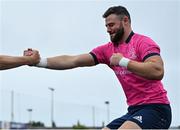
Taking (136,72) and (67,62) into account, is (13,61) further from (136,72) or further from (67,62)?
(136,72)

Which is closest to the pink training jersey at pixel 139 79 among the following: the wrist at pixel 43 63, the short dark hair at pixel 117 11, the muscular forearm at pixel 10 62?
the short dark hair at pixel 117 11

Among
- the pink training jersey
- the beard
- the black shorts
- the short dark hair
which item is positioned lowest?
the black shorts

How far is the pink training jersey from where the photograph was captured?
7129mm

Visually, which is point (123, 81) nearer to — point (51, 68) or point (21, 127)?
point (51, 68)

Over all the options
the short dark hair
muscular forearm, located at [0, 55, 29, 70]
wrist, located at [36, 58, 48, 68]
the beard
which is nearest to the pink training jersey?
the beard

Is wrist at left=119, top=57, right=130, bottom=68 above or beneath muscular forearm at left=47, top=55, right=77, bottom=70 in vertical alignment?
beneath

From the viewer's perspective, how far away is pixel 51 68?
27.6 ft

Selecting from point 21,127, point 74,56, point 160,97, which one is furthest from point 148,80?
point 21,127

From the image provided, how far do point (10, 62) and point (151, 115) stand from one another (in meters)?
2.24

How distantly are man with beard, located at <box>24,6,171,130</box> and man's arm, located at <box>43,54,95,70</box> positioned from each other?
0.52m

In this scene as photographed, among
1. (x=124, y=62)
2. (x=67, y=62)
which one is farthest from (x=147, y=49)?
(x=67, y=62)

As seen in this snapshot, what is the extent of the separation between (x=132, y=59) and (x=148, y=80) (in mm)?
368

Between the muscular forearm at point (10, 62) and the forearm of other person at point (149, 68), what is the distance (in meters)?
1.84

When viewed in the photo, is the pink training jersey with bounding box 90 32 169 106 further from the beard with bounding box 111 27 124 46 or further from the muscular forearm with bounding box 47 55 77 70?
the muscular forearm with bounding box 47 55 77 70
